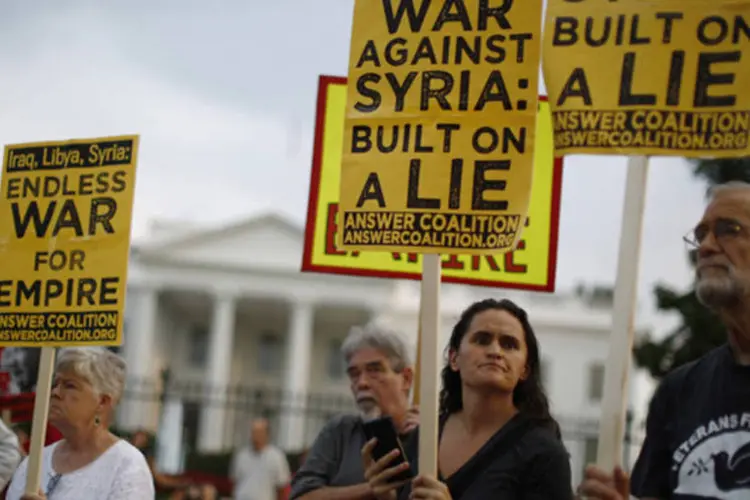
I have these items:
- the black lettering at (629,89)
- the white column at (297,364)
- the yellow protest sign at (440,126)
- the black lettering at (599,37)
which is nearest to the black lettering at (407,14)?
the yellow protest sign at (440,126)

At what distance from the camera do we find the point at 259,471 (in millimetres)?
13133

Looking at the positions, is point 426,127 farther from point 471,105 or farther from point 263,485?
point 263,485

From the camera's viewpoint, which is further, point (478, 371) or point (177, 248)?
point (177, 248)

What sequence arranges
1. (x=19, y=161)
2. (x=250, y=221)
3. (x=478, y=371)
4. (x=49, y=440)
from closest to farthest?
(x=478, y=371)
(x=19, y=161)
(x=49, y=440)
(x=250, y=221)

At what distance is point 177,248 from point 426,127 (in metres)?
55.3

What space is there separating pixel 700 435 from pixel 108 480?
2268 mm

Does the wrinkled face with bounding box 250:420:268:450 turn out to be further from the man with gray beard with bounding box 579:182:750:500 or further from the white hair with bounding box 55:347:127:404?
the man with gray beard with bounding box 579:182:750:500

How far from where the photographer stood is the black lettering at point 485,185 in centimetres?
386

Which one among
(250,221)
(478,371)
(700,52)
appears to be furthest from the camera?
(250,221)

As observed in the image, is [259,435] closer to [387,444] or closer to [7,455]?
[7,455]

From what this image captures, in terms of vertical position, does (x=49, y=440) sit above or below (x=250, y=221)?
below

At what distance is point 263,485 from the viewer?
13.0 metres

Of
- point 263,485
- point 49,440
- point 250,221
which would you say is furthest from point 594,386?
point 49,440

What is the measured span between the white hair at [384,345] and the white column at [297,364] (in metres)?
45.1
